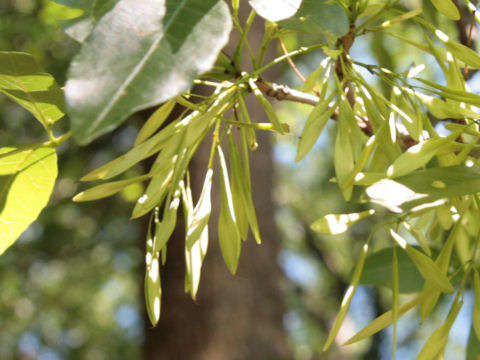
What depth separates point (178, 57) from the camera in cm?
28

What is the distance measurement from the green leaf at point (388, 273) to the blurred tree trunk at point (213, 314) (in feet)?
2.52

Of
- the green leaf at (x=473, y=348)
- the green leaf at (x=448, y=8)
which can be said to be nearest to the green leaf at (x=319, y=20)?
the green leaf at (x=448, y=8)

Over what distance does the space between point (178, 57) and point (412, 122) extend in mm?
196

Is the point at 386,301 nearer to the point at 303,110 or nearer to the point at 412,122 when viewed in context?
the point at 303,110

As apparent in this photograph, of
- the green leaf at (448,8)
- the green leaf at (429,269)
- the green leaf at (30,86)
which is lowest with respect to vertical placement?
the green leaf at (429,269)

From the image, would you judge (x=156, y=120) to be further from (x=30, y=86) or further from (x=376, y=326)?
(x=376, y=326)

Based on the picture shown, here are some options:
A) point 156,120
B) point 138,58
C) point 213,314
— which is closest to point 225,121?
point 156,120

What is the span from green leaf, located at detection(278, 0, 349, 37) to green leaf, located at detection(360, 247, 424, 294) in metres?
0.41

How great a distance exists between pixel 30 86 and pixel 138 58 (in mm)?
192

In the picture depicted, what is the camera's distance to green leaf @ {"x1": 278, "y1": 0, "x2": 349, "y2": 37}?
0.34 m

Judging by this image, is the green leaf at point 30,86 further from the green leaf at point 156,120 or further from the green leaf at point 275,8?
the green leaf at point 275,8

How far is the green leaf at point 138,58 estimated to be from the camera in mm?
249

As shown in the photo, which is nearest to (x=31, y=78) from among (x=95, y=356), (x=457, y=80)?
(x=457, y=80)

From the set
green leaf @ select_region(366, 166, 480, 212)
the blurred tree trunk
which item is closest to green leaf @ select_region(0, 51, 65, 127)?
green leaf @ select_region(366, 166, 480, 212)
